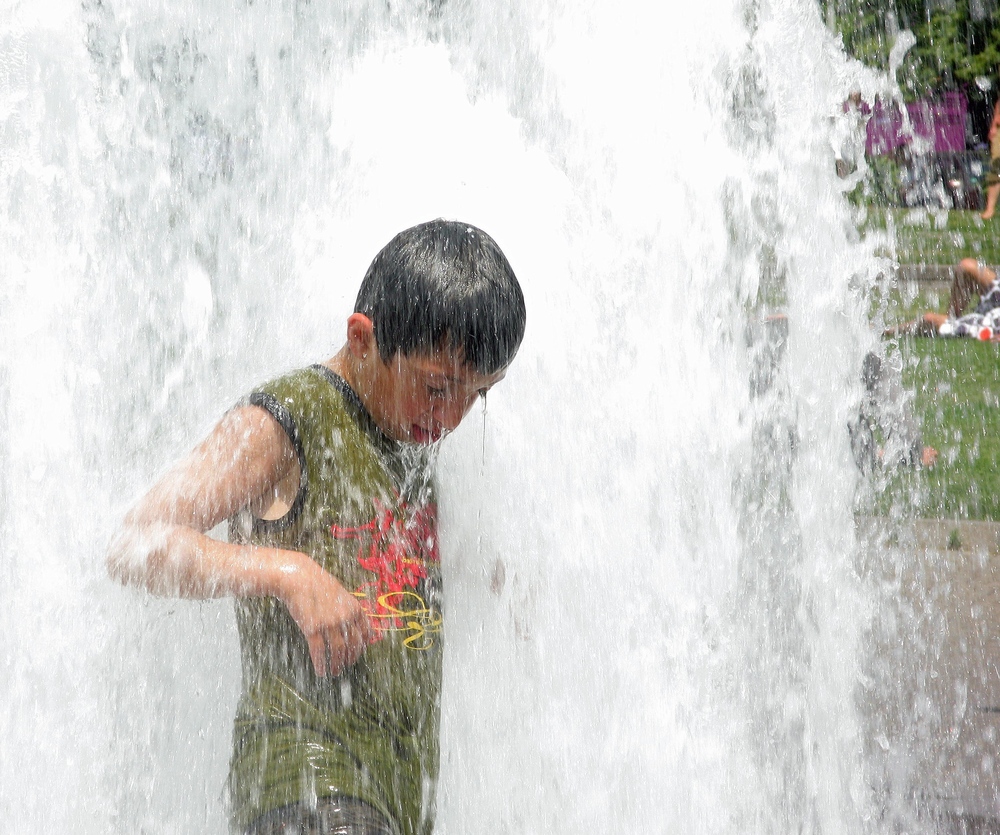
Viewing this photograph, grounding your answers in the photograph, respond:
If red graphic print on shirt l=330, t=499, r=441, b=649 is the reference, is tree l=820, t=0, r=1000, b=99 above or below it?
above

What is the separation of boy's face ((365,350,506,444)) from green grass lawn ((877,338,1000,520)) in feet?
14.9

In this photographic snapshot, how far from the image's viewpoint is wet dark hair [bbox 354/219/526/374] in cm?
180

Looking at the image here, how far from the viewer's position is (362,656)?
71.5 inches

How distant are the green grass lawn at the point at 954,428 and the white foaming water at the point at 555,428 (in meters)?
2.51

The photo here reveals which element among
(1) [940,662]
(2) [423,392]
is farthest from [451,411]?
(1) [940,662]

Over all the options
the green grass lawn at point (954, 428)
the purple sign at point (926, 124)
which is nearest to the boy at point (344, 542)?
the green grass lawn at point (954, 428)

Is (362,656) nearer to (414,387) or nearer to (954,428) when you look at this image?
(414,387)

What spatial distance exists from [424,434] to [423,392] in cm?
10

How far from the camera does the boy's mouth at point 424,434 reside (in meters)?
1.90

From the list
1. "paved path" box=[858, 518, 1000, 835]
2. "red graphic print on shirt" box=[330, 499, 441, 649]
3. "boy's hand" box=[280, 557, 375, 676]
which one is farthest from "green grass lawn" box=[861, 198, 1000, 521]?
"boy's hand" box=[280, 557, 375, 676]

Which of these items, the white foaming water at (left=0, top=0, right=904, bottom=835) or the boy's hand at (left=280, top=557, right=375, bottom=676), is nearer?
the boy's hand at (left=280, top=557, right=375, bottom=676)

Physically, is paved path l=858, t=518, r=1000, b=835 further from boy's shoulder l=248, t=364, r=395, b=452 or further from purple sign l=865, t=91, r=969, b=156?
Result: purple sign l=865, t=91, r=969, b=156

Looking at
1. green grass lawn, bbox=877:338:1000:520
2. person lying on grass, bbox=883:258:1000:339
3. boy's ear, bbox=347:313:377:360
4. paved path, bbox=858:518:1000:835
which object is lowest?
paved path, bbox=858:518:1000:835

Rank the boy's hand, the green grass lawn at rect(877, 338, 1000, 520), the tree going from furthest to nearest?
the tree, the green grass lawn at rect(877, 338, 1000, 520), the boy's hand
